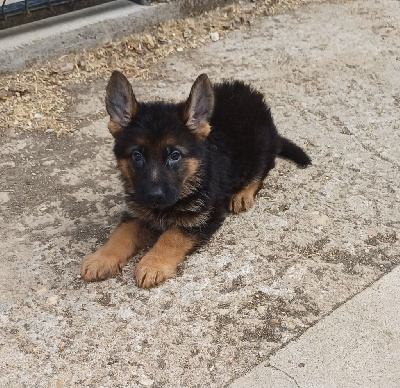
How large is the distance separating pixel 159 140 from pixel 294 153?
5.15 ft

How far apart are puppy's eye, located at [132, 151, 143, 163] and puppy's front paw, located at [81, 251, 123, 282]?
619 mm

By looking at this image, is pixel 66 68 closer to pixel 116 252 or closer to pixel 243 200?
pixel 243 200

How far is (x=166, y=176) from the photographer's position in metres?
3.96

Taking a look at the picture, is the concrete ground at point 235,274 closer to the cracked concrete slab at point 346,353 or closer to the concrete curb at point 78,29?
the cracked concrete slab at point 346,353

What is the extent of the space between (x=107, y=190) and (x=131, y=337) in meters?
1.61

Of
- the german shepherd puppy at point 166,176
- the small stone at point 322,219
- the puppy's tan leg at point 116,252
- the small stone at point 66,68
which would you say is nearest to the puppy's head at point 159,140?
the german shepherd puppy at point 166,176

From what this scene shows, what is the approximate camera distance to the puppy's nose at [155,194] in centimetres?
385

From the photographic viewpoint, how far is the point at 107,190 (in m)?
4.93

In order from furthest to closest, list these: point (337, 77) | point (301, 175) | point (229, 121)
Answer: point (337, 77)
point (301, 175)
point (229, 121)

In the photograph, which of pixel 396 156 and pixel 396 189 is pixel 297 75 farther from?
pixel 396 189

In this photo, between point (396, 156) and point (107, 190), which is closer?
point (107, 190)

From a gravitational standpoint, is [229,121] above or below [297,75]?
above

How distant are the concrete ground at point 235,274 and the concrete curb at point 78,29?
0.65 meters

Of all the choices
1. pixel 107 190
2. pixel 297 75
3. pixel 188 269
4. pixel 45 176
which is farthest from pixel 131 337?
pixel 297 75
